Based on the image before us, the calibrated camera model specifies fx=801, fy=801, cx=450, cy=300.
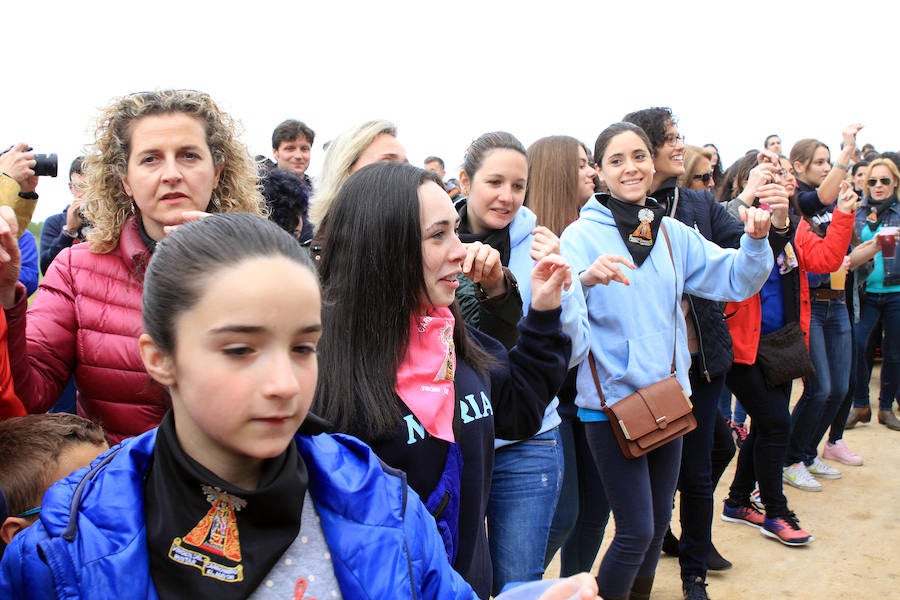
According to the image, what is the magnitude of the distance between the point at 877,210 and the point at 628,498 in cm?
523

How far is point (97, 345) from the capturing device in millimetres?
2141

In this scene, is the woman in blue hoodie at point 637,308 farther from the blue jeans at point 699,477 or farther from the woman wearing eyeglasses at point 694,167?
the woman wearing eyeglasses at point 694,167

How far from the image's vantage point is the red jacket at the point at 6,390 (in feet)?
6.19

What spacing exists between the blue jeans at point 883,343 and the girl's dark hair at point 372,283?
20.7 ft

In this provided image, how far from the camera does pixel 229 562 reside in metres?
1.34

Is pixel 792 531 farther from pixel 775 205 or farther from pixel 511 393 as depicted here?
pixel 511 393

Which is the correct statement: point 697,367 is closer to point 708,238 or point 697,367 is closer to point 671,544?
point 708,238

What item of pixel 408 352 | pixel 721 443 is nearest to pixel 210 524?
pixel 408 352

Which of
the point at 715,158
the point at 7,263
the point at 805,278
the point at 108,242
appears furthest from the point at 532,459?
the point at 715,158

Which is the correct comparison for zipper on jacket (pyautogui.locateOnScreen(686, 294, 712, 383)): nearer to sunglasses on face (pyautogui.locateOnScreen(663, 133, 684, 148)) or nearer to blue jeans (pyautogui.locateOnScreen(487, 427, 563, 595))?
sunglasses on face (pyautogui.locateOnScreen(663, 133, 684, 148))

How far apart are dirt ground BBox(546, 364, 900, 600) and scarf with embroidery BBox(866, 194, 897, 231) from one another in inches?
91.9

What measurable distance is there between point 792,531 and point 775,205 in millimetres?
2155

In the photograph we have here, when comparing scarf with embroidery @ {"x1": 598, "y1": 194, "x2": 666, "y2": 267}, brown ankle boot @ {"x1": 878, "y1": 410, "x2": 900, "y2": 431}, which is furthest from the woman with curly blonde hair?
brown ankle boot @ {"x1": 878, "y1": 410, "x2": 900, "y2": 431}

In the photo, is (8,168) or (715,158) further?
(715,158)
